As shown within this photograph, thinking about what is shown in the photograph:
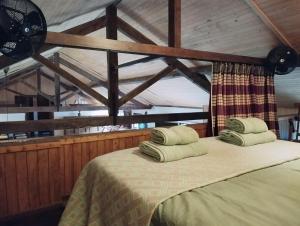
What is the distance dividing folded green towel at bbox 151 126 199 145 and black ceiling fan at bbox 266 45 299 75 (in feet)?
5.91

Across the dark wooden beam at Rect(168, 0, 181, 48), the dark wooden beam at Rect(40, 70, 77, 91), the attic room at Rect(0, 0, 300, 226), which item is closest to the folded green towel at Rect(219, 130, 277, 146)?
the attic room at Rect(0, 0, 300, 226)

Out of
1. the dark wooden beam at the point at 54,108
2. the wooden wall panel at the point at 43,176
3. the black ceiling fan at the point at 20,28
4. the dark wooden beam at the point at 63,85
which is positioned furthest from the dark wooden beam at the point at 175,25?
the dark wooden beam at the point at 63,85

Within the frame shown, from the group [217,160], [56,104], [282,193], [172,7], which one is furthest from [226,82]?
[56,104]

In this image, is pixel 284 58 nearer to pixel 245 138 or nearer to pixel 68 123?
pixel 245 138

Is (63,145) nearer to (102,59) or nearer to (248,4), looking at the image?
(248,4)

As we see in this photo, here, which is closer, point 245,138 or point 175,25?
point 245,138

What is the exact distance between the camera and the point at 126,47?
227cm

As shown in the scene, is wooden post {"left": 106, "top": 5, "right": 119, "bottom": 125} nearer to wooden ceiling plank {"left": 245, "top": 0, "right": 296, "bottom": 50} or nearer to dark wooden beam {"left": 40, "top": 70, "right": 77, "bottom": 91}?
wooden ceiling plank {"left": 245, "top": 0, "right": 296, "bottom": 50}

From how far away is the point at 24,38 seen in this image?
60.4 inches

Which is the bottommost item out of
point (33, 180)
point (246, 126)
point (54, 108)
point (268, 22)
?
point (33, 180)

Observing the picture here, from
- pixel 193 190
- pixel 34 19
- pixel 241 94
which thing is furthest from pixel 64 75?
pixel 193 190

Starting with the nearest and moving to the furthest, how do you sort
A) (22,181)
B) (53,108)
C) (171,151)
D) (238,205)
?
(238,205), (171,151), (22,181), (53,108)

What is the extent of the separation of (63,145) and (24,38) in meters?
1.03

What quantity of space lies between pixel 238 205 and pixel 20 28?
1553 millimetres
